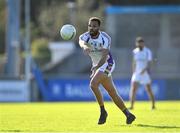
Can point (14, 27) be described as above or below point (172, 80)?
above

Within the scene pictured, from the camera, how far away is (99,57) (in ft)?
51.2

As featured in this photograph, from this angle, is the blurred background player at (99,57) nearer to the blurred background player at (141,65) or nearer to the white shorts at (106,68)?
the white shorts at (106,68)

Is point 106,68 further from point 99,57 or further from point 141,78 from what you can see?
point 141,78

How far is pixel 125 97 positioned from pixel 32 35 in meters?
47.2

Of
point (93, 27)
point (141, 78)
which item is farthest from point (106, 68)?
point (141, 78)

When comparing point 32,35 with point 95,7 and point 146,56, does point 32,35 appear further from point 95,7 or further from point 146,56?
point 146,56

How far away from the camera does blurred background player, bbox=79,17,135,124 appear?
1536 centimetres

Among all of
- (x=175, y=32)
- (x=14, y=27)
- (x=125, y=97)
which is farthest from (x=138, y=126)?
(x=175, y=32)

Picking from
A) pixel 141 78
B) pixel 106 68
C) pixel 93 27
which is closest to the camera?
pixel 93 27

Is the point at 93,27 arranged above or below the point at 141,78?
above

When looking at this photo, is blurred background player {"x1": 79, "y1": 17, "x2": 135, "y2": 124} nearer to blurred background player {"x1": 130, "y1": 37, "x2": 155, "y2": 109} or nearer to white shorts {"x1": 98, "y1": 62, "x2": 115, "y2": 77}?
white shorts {"x1": 98, "y1": 62, "x2": 115, "y2": 77}

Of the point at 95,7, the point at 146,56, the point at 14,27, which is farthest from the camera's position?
the point at 95,7

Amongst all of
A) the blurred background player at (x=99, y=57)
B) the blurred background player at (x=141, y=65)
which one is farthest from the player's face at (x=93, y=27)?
the blurred background player at (x=141, y=65)

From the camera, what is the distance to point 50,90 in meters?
37.4
